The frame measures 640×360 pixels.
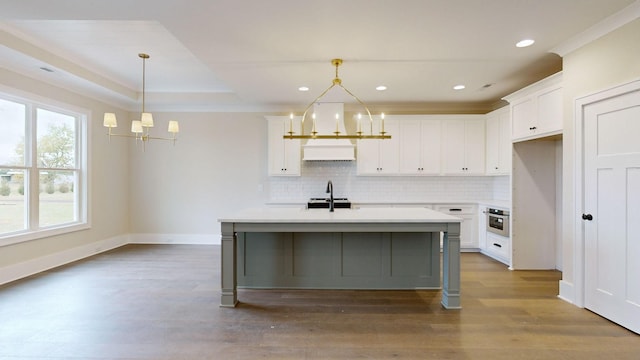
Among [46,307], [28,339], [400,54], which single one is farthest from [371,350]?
[46,307]

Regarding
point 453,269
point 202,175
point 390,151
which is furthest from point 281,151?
point 453,269

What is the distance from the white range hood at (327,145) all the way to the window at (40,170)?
3.71m

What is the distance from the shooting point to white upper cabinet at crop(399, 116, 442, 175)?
568 cm

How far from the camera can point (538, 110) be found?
3912 millimetres

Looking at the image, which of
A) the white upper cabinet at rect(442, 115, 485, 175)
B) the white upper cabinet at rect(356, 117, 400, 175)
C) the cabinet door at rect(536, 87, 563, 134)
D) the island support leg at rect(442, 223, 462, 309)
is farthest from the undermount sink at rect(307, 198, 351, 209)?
the cabinet door at rect(536, 87, 563, 134)

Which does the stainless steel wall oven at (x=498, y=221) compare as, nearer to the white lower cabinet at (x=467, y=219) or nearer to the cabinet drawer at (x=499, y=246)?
the cabinet drawer at (x=499, y=246)

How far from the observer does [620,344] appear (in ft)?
7.99

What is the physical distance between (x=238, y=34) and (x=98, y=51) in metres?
2.37

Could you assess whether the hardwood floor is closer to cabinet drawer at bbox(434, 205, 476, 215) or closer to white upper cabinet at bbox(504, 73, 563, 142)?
cabinet drawer at bbox(434, 205, 476, 215)

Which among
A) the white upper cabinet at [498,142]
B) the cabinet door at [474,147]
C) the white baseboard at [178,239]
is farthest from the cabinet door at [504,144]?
the white baseboard at [178,239]

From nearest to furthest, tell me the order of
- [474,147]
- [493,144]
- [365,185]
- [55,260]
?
[55,260], [493,144], [474,147], [365,185]

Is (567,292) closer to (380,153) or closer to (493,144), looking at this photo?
(493,144)

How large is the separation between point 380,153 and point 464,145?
4.93 feet

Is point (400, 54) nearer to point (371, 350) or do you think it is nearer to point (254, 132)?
point (371, 350)
